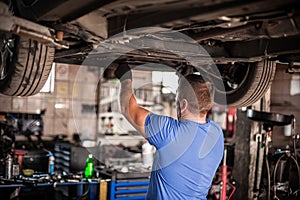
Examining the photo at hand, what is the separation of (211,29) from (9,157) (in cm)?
284

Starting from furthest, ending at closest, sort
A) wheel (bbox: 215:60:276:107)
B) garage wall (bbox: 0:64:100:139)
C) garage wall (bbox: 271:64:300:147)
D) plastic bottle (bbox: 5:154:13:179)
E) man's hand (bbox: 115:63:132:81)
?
garage wall (bbox: 0:64:100:139), garage wall (bbox: 271:64:300:147), plastic bottle (bbox: 5:154:13:179), wheel (bbox: 215:60:276:107), man's hand (bbox: 115:63:132:81)

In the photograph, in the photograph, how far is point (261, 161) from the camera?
476cm

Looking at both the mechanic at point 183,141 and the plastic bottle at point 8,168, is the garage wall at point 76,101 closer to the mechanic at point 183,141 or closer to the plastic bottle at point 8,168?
the plastic bottle at point 8,168

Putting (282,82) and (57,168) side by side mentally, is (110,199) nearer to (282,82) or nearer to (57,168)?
(57,168)

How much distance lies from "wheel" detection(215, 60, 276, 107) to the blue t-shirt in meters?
0.91

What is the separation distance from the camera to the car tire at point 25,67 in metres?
2.25

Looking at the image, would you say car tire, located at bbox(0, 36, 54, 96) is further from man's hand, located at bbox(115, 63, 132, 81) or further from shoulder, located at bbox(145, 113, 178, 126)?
shoulder, located at bbox(145, 113, 178, 126)

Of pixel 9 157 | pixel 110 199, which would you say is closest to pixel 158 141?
pixel 110 199

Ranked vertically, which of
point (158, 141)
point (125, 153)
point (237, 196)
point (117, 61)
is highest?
point (117, 61)

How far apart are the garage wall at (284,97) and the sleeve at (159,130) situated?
15.7 ft

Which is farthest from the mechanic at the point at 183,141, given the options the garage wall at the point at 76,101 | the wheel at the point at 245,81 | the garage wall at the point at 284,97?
the garage wall at the point at 76,101

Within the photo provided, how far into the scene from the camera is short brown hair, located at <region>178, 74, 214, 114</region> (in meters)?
2.30

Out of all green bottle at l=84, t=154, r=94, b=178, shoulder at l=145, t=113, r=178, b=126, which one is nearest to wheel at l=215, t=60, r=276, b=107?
shoulder at l=145, t=113, r=178, b=126

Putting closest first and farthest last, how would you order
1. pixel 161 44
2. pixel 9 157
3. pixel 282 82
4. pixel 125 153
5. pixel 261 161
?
pixel 161 44 → pixel 9 157 → pixel 261 161 → pixel 125 153 → pixel 282 82
